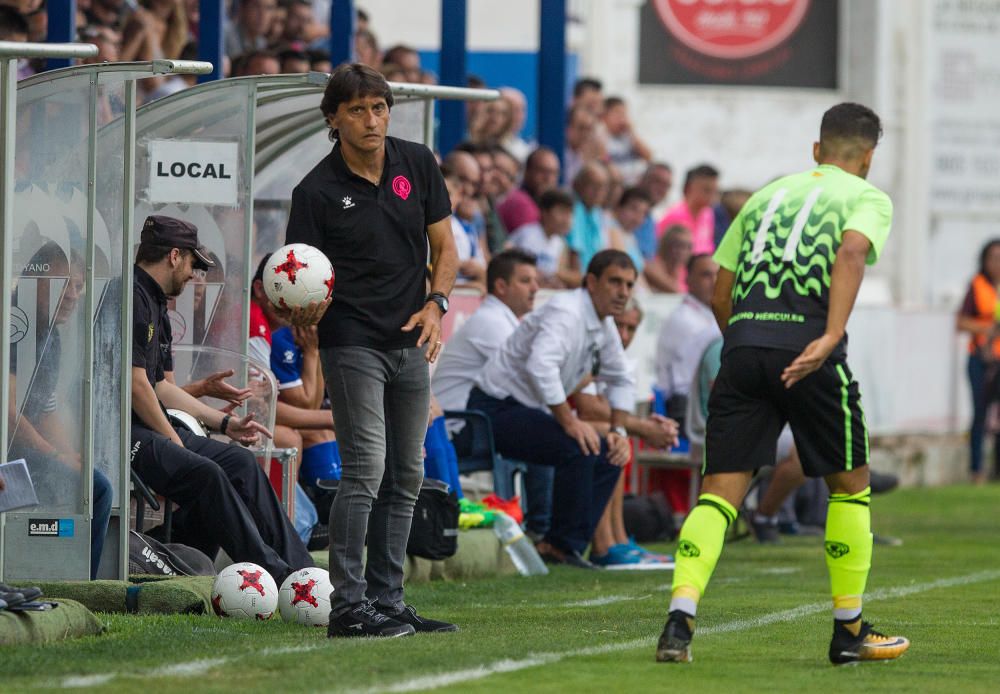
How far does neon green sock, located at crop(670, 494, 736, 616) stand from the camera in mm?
7438

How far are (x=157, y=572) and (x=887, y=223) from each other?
3.67m

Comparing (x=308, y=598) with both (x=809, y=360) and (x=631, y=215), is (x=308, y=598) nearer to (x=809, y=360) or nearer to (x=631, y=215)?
(x=809, y=360)

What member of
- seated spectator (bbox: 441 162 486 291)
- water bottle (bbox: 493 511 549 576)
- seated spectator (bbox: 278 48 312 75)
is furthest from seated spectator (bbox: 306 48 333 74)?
water bottle (bbox: 493 511 549 576)

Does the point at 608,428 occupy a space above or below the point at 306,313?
below

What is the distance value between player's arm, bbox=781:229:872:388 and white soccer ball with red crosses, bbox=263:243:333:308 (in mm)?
1689

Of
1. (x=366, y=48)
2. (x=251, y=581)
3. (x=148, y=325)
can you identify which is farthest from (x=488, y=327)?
(x=251, y=581)

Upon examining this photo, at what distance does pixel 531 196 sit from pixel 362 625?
31.8ft

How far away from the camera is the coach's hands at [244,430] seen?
1049 centimetres

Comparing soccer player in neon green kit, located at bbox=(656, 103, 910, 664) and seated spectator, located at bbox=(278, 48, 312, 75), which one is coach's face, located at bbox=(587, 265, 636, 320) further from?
soccer player in neon green kit, located at bbox=(656, 103, 910, 664)

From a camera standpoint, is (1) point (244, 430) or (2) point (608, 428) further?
(2) point (608, 428)

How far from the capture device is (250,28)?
1653 centimetres

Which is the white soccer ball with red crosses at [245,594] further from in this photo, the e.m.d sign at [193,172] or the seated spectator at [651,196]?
the seated spectator at [651,196]

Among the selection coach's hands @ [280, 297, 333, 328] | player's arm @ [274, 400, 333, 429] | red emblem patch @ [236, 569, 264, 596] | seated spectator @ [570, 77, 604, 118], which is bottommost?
red emblem patch @ [236, 569, 264, 596]

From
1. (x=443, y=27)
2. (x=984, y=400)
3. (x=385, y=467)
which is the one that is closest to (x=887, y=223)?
(x=385, y=467)
